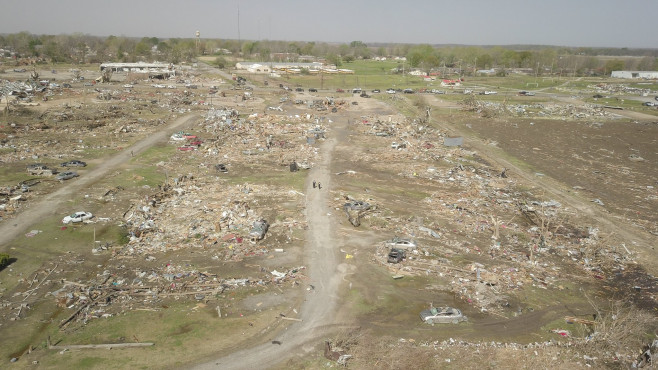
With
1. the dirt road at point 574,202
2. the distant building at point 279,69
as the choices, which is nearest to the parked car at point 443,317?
the dirt road at point 574,202

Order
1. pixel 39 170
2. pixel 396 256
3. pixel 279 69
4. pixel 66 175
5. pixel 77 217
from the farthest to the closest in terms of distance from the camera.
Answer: pixel 279 69 < pixel 39 170 < pixel 66 175 < pixel 77 217 < pixel 396 256

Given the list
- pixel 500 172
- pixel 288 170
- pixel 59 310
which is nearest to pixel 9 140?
pixel 288 170

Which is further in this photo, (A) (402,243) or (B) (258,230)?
(B) (258,230)

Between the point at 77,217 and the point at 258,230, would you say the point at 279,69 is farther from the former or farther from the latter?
the point at 258,230

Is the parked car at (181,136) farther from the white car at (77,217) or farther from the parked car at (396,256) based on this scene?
the parked car at (396,256)

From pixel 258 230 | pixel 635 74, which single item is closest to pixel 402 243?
pixel 258 230
